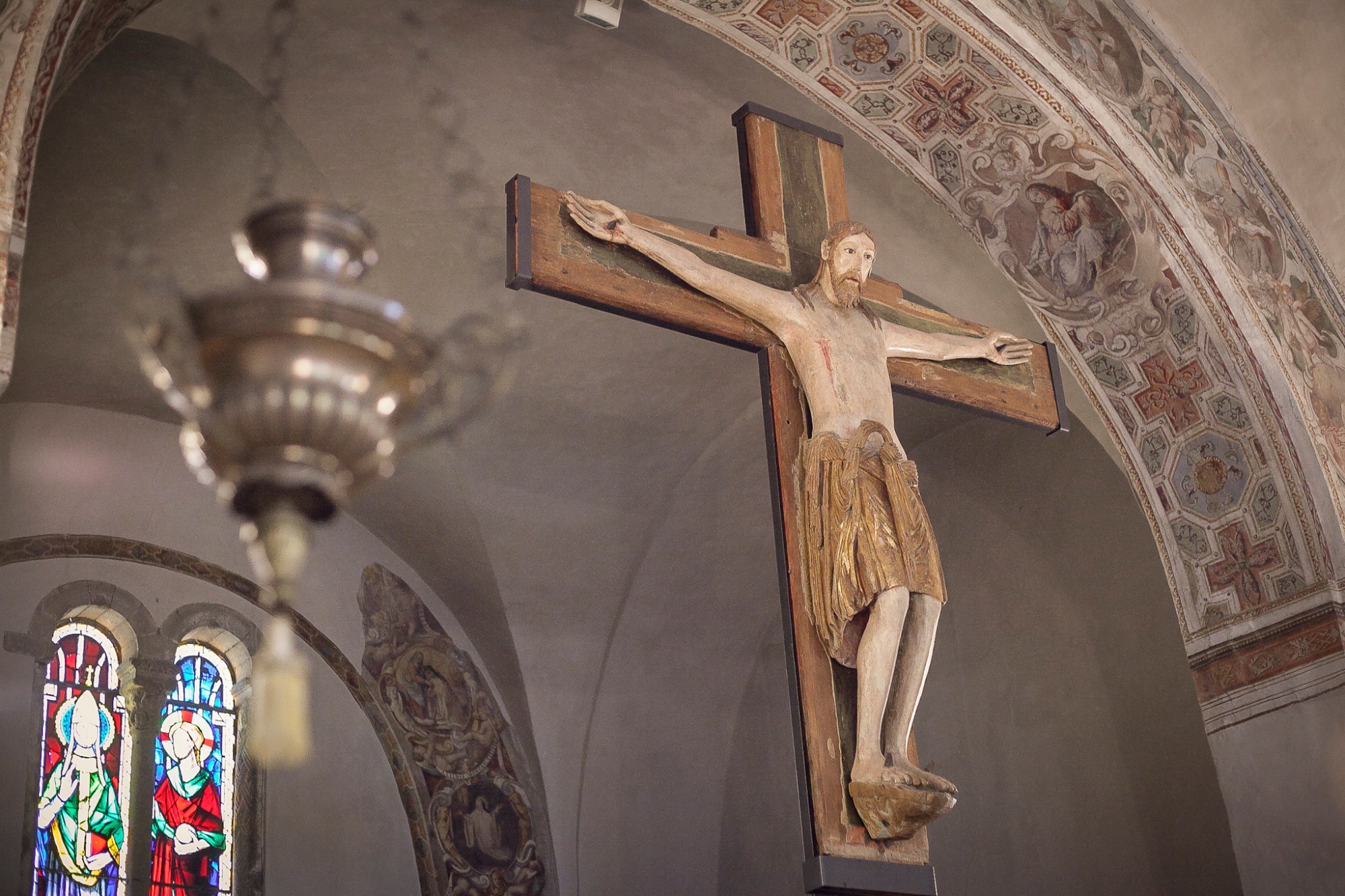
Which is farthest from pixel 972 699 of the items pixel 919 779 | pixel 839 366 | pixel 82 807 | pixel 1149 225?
pixel 919 779

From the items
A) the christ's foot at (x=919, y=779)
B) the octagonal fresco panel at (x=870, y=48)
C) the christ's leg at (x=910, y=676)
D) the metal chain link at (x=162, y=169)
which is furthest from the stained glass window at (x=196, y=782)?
the christ's foot at (x=919, y=779)

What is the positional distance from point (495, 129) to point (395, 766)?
457 centimetres

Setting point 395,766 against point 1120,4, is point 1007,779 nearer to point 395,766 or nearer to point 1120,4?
point 395,766

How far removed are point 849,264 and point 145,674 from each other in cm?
637

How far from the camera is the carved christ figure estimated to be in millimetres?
4156

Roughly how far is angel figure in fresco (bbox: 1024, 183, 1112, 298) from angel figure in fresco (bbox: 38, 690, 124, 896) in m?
6.20

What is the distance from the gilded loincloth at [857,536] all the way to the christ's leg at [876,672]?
0.04 m

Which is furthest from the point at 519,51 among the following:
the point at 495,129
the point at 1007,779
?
the point at 1007,779

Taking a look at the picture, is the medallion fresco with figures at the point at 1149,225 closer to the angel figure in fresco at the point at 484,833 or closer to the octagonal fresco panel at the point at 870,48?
the octagonal fresco panel at the point at 870,48

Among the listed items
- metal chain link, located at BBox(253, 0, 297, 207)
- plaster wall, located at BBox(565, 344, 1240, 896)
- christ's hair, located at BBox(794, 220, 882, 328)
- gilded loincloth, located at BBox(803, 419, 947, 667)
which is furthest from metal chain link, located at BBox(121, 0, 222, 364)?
plaster wall, located at BBox(565, 344, 1240, 896)

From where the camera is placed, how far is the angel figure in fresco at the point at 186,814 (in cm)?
920

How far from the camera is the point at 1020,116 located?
7293 millimetres

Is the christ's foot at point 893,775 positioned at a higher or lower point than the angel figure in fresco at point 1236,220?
lower

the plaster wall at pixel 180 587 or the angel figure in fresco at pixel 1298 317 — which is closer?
the angel figure in fresco at pixel 1298 317
